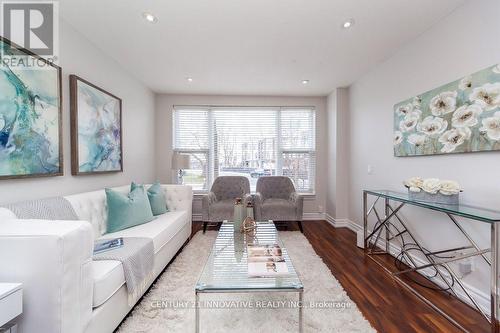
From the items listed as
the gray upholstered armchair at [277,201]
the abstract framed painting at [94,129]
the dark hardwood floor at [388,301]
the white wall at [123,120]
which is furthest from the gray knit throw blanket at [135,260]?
the gray upholstered armchair at [277,201]

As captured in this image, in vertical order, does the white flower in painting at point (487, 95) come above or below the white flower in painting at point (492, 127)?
above

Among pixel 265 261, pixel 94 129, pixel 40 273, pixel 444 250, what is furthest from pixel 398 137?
pixel 94 129

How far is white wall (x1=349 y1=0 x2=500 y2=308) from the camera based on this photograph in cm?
177

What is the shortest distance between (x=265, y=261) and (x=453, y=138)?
6.40 ft

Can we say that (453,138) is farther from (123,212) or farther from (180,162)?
(180,162)

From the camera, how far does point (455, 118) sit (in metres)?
2.00

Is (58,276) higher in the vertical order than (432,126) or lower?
lower

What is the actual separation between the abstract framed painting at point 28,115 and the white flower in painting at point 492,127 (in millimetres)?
3513

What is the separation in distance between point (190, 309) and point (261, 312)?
0.56 meters

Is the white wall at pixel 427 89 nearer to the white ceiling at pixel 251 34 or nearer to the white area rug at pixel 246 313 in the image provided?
the white ceiling at pixel 251 34

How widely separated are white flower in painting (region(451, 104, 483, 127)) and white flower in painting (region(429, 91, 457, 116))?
0.25 ft

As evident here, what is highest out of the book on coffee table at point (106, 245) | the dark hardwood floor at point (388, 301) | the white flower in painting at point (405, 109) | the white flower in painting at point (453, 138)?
the white flower in painting at point (405, 109)

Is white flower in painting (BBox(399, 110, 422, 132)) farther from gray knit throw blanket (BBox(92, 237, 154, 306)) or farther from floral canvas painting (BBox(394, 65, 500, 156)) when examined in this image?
gray knit throw blanket (BBox(92, 237, 154, 306))

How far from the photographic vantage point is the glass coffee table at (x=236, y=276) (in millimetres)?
1412
